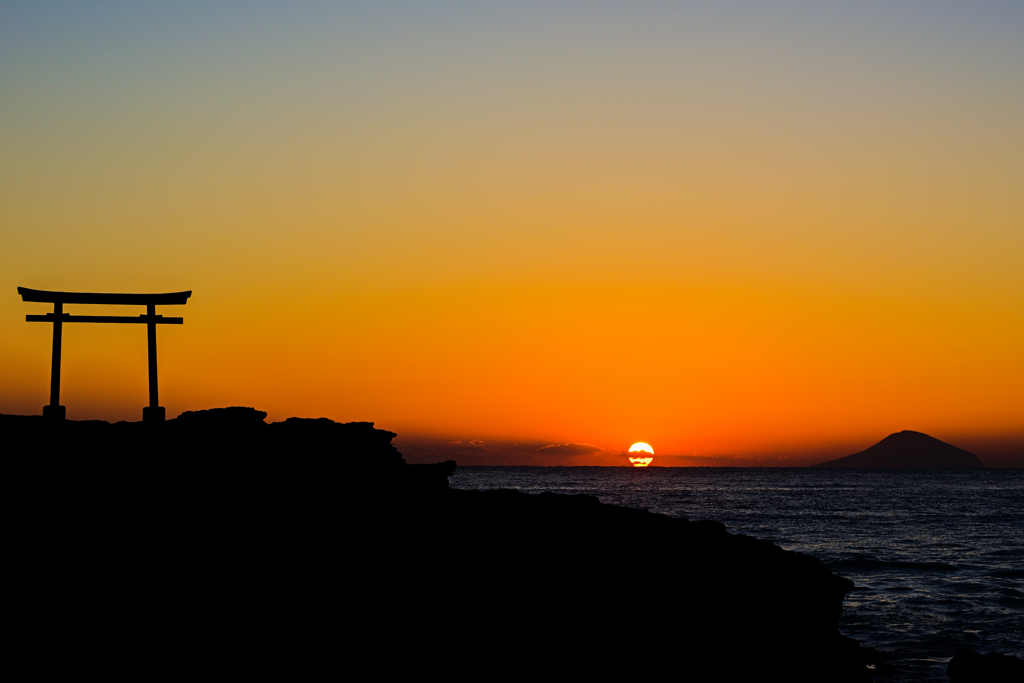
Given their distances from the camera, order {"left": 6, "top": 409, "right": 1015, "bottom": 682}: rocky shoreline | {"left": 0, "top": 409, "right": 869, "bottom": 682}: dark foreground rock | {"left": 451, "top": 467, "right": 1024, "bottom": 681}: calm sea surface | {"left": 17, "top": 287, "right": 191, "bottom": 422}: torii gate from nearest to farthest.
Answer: {"left": 0, "top": 409, "right": 869, "bottom": 682}: dark foreground rock → {"left": 6, "top": 409, "right": 1015, "bottom": 682}: rocky shoreline → {"left": 17, "top": 287, "right": 191, "bottom": 422}: torii gate → {"left": 451, "top": 467, "right": 1024, "bottom": 681}: calm sea surface

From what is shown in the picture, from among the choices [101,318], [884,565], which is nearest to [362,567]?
[101,318]

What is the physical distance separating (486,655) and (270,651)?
11.1 feet

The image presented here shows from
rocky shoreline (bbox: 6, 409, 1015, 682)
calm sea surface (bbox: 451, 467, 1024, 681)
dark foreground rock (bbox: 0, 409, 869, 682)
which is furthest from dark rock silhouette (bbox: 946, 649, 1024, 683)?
dark foreground rock (bbox: 0, 409, 869, 682)

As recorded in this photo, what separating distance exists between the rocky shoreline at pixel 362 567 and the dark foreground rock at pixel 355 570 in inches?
1.6

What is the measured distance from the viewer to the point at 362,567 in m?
14.1

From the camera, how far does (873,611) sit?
3031cm

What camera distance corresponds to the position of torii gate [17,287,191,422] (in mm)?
17375

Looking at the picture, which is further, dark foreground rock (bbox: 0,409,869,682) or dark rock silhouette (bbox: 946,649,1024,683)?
dark rock silhouette (bbox: 946,649,1024,683)

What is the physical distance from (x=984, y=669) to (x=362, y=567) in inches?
644

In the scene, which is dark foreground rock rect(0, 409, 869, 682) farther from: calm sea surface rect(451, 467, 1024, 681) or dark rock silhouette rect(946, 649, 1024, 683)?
calm sea surface rect(451, 467, 1024, 681)

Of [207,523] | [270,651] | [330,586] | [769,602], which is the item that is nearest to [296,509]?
[207,523]

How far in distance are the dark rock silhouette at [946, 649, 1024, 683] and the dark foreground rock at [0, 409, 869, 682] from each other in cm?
412

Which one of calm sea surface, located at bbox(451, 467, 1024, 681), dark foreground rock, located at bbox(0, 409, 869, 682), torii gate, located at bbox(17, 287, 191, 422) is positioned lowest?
calm sea surface, located at bbox(451, 467, 1024, 681)

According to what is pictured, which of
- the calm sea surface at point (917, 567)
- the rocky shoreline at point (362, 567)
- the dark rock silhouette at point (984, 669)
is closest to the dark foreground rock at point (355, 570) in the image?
the rocky shoreline at point (362, 567)
